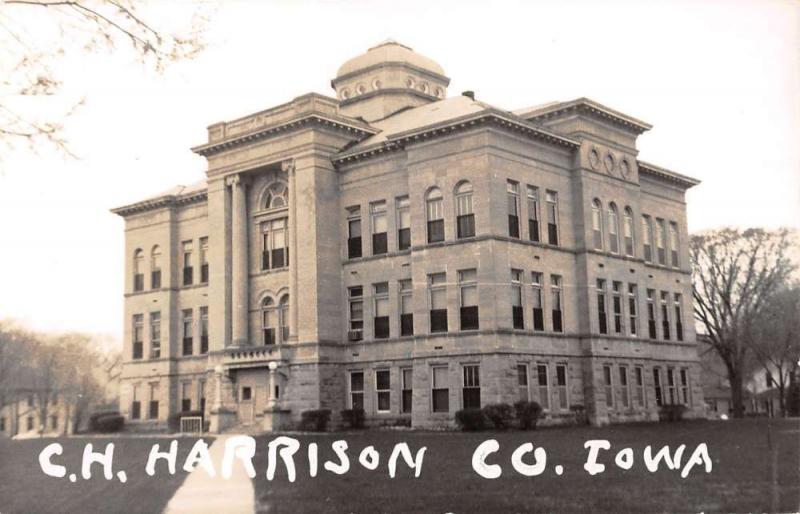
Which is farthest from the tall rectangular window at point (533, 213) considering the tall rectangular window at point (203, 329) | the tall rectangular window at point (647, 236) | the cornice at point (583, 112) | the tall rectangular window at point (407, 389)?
the tall rectangular window at point (203, 329)

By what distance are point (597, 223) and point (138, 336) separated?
28858 millimetres

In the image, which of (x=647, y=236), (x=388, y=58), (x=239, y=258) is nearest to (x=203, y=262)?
(x=239, y=258)

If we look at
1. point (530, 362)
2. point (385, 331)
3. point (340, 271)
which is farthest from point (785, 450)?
point (340, 271)

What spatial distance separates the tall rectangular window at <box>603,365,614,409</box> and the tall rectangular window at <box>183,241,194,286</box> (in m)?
24.3

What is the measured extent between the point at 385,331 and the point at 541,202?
9339 millimetres

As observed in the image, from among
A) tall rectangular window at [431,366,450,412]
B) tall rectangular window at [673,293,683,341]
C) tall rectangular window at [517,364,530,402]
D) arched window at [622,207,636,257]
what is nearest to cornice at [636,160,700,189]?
arched window at [622,207,636,257]

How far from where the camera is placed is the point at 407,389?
1634 inches

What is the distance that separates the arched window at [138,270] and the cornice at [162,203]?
98.5 inches

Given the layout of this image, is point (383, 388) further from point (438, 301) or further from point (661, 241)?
point (661, 241)

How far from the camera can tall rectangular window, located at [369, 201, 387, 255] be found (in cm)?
4341

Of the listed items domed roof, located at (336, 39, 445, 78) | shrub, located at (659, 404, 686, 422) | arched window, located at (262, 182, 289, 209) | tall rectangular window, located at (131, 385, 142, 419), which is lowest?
shrub, located at (659, 404, 686, 422)

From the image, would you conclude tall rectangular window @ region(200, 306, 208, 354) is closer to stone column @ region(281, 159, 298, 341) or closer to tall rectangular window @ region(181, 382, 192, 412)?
tall rectangular window @ region(181, 382, 192, 412)

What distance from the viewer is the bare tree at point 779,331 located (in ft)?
176

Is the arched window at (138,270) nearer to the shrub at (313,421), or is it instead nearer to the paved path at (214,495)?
the shrub at (313,421)
